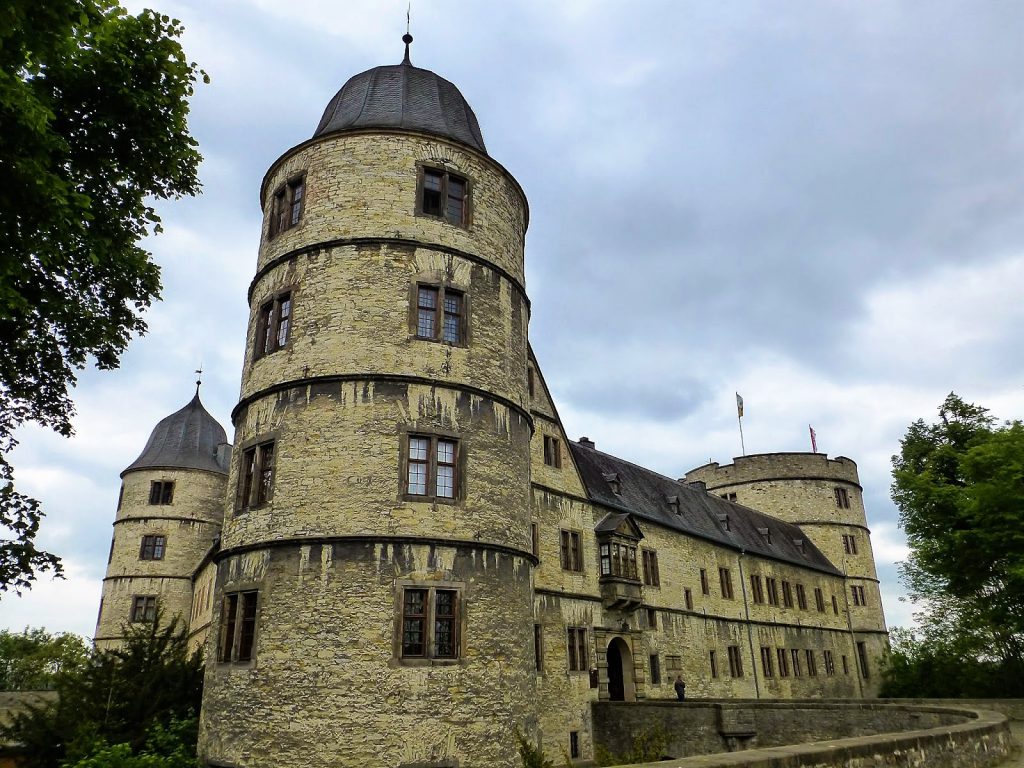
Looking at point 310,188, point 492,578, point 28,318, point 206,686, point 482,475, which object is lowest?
point 206,686

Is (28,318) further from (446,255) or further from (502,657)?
(502,657)

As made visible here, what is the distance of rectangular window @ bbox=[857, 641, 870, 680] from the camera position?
42.7 meters

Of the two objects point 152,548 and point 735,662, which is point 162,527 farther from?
point 735,662

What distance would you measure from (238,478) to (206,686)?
4.20 meters

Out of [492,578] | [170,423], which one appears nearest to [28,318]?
[492,578]

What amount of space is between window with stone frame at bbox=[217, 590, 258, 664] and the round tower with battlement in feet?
121

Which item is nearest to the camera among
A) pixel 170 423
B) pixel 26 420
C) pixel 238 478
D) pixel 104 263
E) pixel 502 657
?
pixel 104 263

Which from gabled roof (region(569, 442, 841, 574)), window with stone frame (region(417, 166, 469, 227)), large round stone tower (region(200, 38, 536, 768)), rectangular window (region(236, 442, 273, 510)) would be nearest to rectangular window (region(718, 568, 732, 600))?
gabled roof (region(569, 442, 841, 574))

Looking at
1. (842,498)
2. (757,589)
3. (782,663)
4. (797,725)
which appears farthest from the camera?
(842,498)

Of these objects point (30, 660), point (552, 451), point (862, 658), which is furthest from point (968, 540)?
point (30, 660)

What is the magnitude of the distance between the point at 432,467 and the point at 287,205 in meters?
7.50

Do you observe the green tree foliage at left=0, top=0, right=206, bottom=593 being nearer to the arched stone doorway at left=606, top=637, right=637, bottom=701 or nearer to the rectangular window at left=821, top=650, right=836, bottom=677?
the arched stone doorway at left=606, top=637, right=637, bottom=701

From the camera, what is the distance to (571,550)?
2381 cm

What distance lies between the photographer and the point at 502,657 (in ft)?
48.1
